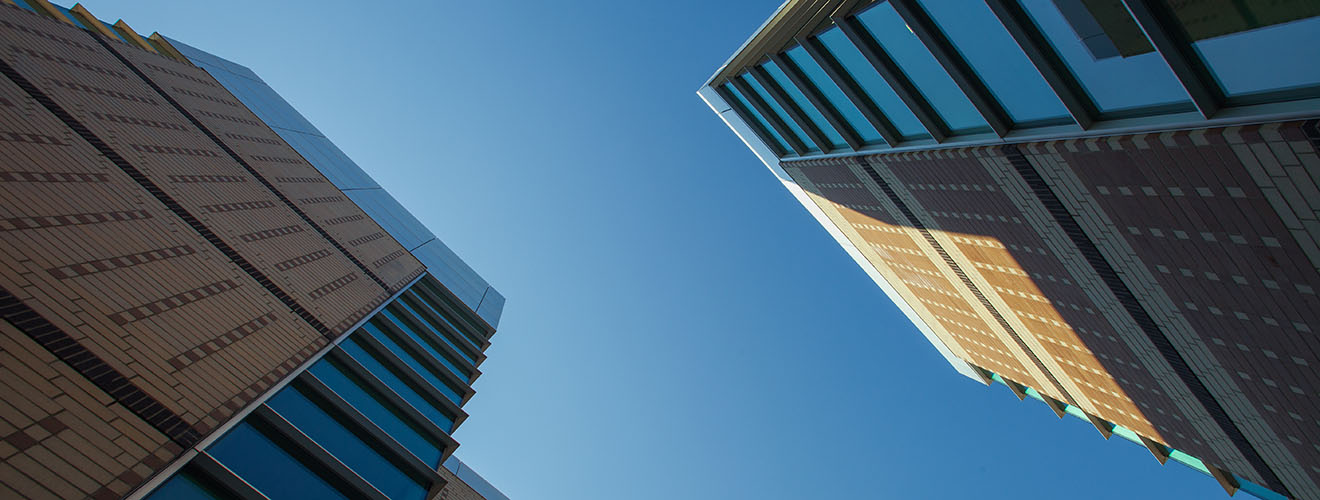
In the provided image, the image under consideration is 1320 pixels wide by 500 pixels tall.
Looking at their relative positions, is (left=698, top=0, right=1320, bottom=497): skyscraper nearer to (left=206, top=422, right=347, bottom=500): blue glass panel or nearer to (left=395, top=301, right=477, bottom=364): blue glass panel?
(left=395, top=301, right=477, bottom=364): blue glass panel

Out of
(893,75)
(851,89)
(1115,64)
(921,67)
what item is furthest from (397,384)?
(1115,64)

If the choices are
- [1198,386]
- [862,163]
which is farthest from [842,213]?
[1198,386]

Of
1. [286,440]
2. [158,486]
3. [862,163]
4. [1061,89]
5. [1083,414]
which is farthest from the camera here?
[1083,414]

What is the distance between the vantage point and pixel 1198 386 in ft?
58.2

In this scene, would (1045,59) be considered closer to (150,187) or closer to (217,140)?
(150,187)

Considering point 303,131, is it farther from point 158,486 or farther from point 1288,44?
point 1288,44

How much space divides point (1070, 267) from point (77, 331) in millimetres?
21214

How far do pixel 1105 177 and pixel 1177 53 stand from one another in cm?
386

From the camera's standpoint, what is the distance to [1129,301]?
16.8m

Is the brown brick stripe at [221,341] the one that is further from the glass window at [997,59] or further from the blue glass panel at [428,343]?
the glass window at [997,59]

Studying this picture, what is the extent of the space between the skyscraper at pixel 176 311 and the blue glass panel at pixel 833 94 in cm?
1519

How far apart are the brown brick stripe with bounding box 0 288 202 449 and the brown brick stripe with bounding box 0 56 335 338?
136 inches

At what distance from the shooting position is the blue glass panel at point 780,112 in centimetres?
2531

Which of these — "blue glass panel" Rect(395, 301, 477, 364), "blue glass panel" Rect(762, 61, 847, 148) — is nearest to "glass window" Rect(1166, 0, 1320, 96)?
"blue glass panel" Rect(762, 61, 847, 148)
